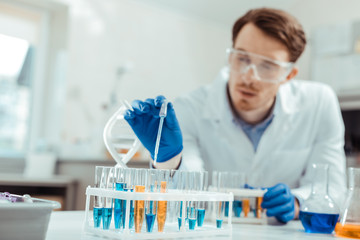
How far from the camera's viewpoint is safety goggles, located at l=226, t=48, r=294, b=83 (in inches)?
67.7

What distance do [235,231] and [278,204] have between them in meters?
0.29

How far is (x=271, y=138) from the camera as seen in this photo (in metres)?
1.92

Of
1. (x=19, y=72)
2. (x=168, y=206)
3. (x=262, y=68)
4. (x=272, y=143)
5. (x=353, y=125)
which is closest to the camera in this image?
(x=168, y=206)

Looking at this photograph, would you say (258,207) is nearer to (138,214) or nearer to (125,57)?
(138,214)

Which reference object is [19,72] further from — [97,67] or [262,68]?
[262,68]

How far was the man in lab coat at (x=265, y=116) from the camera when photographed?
1.76 m

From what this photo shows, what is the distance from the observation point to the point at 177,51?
501cm

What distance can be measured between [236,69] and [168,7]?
3.34 metres

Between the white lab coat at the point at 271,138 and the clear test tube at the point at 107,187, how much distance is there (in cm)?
94

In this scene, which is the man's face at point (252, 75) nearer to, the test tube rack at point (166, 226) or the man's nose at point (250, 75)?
the man's nose at point (250, 75)

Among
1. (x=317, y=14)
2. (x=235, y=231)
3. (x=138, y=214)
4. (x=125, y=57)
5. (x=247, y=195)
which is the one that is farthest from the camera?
(x=317, y=14)

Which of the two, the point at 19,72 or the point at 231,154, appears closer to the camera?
the point at 231,154

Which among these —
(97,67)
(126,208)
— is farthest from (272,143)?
(97,67)

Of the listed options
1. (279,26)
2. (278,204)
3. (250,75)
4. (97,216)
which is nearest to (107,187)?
(97,216)
